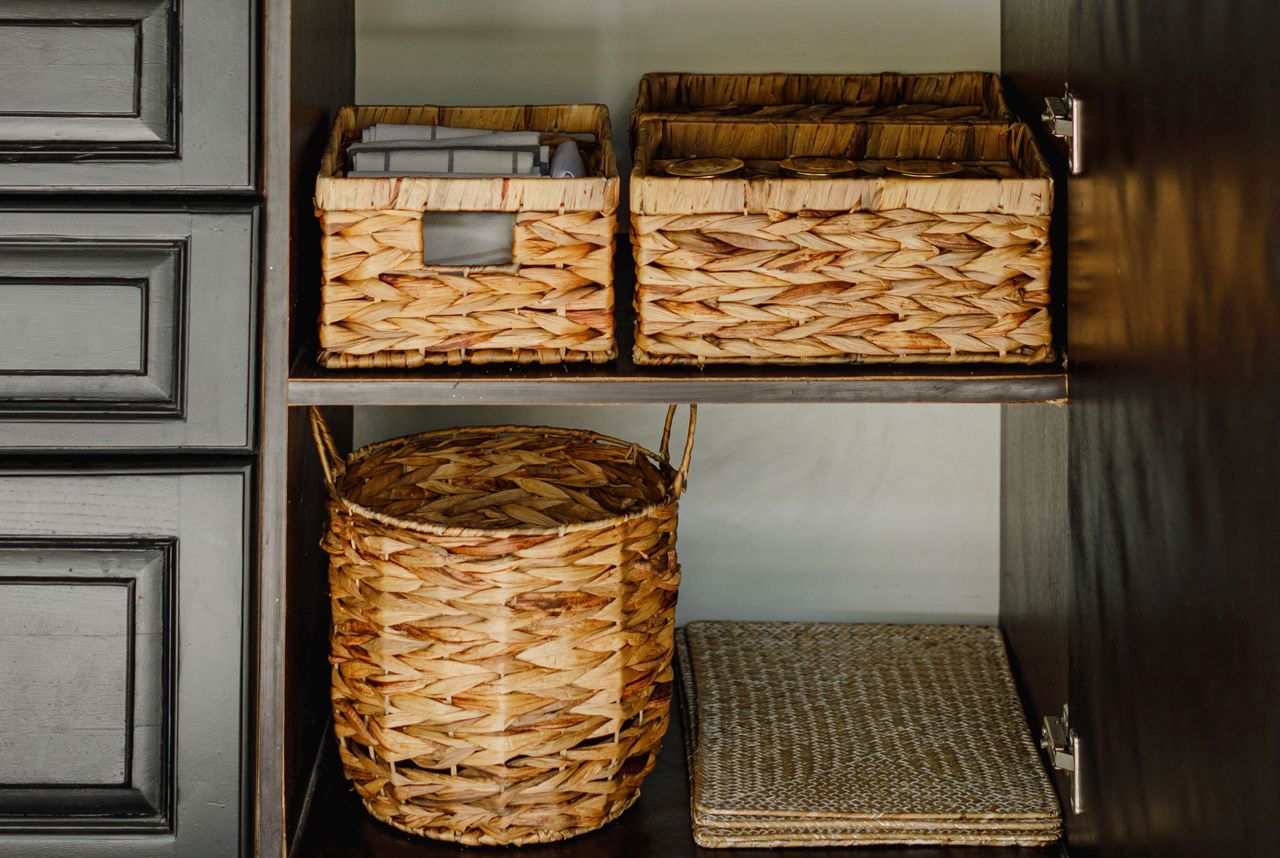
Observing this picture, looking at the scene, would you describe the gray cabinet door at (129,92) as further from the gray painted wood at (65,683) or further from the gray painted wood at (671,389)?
the gray painted wood at (65,683)

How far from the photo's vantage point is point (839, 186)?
4.34ft

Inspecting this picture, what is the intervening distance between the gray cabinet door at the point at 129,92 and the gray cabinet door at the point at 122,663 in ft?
0.93

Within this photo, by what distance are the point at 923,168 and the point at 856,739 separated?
2.15ft

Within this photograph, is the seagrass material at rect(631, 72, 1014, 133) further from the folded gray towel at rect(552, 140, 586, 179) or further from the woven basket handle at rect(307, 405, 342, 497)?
the woven basket handle at rect(307, 405, 342, 497)

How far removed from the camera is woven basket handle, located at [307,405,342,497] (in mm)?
1452

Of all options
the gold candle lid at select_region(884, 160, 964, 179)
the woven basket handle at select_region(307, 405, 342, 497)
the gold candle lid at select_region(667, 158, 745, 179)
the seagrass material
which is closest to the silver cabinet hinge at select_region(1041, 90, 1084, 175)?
the gold candle lid at select_region(884, 160, 964, 179)

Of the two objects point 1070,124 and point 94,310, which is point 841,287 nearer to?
point 1070,124

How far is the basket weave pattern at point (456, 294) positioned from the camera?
4.38 feet

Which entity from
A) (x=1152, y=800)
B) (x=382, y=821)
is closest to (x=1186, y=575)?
(x=1152, y=800)

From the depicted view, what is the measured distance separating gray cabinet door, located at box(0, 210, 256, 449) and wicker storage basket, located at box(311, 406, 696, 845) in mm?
181

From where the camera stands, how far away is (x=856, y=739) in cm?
164

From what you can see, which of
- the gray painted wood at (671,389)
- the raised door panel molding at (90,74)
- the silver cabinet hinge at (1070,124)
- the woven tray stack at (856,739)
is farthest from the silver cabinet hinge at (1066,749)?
the raised door panel molding at (90,74)

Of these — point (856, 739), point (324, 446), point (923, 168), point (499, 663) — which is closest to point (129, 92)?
point (324, 446)

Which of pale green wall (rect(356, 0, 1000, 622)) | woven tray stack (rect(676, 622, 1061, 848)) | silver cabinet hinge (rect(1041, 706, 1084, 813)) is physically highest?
pale green wall (rect(356, 0, 1000, 622))
